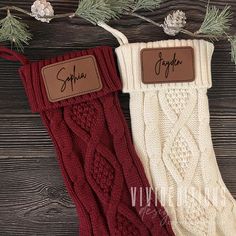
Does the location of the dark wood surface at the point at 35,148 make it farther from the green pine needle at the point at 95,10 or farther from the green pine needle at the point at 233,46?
the green pine needle at the point at 233,46

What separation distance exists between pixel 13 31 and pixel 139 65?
345mm

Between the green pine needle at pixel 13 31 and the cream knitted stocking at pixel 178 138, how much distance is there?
Answer: 259 mm

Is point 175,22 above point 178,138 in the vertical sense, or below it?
above

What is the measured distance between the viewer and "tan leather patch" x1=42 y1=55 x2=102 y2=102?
1122 millimetres

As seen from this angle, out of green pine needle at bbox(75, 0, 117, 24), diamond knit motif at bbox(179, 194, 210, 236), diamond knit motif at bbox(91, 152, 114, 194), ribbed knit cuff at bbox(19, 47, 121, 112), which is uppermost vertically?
green pine needle at bbox(75, 0, 117, 24)

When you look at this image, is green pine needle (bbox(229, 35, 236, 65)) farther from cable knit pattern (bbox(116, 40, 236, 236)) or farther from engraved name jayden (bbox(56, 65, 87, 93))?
engraved name jayden (bbox(56, 65, 87, 93))

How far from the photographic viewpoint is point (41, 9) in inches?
44.7

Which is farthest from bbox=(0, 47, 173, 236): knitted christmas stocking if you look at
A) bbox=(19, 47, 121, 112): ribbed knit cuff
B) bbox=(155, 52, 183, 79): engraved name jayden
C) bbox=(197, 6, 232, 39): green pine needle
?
bbox=(197, 6, 232, 39): green pine needle

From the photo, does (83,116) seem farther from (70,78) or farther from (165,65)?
(165,65)

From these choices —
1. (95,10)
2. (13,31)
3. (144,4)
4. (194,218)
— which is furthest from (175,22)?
(194,218)

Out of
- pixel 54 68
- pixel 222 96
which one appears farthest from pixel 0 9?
pixel 222 96

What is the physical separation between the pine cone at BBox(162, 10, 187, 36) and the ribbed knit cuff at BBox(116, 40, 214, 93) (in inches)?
1.6

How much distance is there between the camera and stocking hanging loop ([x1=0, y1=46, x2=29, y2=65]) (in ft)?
3.80

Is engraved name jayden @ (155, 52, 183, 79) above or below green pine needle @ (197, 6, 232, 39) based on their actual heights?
below
